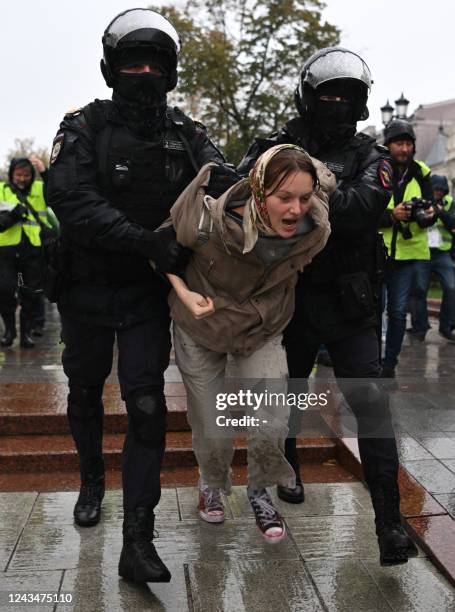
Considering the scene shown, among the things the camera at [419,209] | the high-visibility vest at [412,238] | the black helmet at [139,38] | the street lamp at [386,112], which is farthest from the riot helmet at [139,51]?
the street lamp at [386,112]

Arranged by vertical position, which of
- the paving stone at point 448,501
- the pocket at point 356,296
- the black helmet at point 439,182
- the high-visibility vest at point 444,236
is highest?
the black helmet at point 439,182

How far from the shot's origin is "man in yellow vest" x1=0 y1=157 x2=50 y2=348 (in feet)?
25.5

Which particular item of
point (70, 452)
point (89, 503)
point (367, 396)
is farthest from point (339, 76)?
point (70, 452)

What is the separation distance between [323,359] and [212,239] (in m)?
4.28

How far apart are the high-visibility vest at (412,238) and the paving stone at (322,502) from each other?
3.07 metres

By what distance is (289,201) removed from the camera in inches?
106

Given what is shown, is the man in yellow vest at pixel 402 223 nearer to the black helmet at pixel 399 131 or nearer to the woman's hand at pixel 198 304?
the black helmet at pixel 399 131

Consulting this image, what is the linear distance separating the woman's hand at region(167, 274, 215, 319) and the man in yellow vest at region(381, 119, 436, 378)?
367 cm

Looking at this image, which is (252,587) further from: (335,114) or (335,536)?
(335,114)

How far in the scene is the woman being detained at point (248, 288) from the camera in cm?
273

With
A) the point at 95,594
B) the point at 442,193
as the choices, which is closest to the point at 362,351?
the point at 95,594

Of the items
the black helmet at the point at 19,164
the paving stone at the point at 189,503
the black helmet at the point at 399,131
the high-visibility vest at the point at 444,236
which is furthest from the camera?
the high-visibility vest at the point at 444,236

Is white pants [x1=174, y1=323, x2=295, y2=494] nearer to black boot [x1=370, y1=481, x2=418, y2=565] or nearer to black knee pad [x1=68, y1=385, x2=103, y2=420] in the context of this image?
black boot [x1=370, y1=481, x2=418, y2=565]

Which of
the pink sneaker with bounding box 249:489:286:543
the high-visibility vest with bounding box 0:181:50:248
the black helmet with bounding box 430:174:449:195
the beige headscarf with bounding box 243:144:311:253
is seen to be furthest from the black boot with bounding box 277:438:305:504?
the black helmet with bounding box 430:174:449:195
